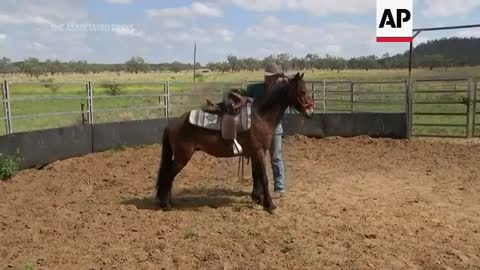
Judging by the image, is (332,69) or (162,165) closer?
(162,165)

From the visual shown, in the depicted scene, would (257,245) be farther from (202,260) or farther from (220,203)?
→ (220,203)

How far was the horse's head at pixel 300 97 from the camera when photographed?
5.55 metres

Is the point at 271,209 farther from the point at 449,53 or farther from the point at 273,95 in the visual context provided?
the point at 449,53

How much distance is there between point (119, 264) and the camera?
3887mm

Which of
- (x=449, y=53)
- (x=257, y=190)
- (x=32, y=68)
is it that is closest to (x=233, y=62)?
(x=32, y=68)

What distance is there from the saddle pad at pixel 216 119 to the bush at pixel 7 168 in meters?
3.36

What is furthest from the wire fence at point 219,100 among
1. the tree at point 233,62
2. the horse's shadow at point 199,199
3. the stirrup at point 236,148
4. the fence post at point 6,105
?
the tree at point 233,62

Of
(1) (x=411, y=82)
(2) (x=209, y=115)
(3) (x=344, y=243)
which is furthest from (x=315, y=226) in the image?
(1) (x=411, y=82)

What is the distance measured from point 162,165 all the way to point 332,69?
179ft

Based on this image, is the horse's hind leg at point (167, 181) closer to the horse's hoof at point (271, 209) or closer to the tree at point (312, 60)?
the horse's hoof at point (271, 209)

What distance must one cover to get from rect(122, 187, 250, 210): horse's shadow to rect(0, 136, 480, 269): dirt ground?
0.05ft

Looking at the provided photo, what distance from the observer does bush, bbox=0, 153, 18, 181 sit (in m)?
7.15

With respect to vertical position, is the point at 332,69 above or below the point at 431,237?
above

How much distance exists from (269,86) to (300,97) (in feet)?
1.49
